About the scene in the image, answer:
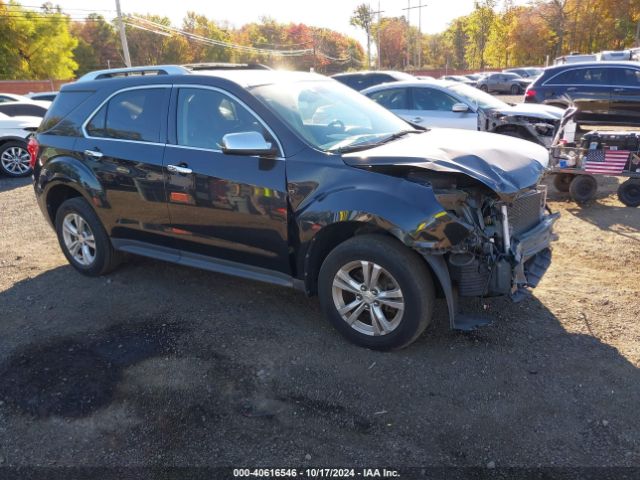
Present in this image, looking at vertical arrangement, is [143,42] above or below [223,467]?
above

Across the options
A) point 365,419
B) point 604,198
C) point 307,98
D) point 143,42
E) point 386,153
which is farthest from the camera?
point 143,42

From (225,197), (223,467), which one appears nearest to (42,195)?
(225,197)

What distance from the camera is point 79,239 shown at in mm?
5336

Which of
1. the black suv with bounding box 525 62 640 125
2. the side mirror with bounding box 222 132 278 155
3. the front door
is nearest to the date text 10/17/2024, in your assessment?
the front door

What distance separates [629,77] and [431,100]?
237 inches

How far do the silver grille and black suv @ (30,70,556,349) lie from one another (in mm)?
15

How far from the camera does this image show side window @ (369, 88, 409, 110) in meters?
10.0

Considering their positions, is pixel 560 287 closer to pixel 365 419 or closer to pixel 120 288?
pixel 365 419

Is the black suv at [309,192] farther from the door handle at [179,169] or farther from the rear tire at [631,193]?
the rear tire at [631,193]

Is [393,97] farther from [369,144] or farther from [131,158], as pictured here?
[131,158]

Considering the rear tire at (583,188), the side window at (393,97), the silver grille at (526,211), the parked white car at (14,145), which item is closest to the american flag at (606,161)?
the rear tire at (583,188)

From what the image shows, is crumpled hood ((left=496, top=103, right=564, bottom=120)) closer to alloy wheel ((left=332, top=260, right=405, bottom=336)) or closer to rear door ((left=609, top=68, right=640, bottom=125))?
rear door ((left=609, top=68, right=640, bottom=125))

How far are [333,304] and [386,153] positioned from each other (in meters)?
1.13

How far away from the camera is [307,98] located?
170 inches
